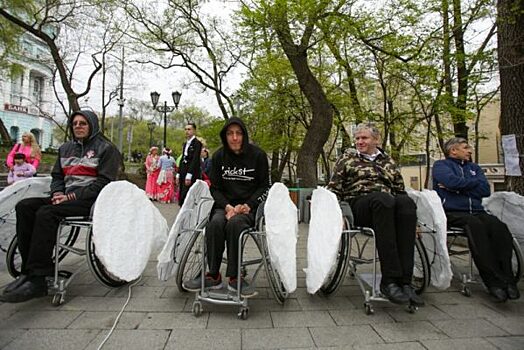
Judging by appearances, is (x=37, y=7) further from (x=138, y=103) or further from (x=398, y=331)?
(x=138, y=103)

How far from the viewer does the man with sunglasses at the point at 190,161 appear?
5.83 m

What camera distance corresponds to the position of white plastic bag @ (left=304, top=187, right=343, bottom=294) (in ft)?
7.40

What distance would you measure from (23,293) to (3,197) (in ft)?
3.16

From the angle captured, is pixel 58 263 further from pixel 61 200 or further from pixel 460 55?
pixel 460 55

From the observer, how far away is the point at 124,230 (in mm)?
2395

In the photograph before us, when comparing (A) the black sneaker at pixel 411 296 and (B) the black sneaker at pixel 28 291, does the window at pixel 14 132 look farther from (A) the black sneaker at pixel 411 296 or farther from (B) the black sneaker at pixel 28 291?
(A) the black sneaker at pixel 411 296

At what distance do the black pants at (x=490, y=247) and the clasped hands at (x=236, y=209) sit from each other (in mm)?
1947

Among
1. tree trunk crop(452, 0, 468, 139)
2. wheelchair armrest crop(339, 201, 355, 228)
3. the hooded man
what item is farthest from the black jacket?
tree trunk crop(452, 0, 468, 139)

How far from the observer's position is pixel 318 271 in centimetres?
229

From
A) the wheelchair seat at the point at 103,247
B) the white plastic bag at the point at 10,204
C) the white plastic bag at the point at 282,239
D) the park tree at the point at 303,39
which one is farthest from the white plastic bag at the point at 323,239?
the park tree at the point at 303,39

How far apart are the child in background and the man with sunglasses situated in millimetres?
2563

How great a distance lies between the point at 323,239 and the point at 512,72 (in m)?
3.86

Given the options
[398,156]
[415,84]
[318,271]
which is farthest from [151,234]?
[398,156]

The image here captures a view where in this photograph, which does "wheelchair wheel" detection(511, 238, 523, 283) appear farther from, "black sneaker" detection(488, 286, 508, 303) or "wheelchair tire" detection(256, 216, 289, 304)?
"wheelchair tire" detection(256, 216, 289, 304)
